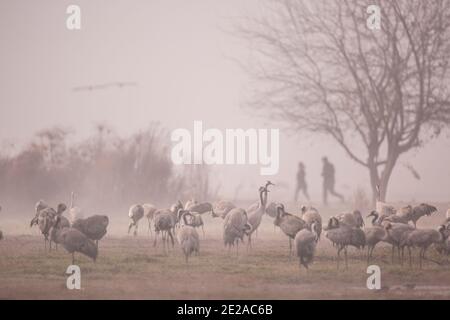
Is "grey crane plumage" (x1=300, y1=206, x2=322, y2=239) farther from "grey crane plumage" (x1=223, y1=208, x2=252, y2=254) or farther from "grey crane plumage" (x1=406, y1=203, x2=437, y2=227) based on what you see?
"grey crane plumage" (x1=406, y1=203, x2=437, y2=227)

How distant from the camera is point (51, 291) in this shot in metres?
12.1

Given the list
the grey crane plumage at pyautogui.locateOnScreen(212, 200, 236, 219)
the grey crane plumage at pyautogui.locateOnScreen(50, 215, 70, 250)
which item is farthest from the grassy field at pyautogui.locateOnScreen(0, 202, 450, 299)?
the grey crane plumage at pyautogui.locateOnScreen(212, 200, 236, 219)

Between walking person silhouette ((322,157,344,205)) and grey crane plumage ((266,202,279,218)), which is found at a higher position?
walking person silhouette ((322,157,344,205))

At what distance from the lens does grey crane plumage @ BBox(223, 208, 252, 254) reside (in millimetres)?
14227

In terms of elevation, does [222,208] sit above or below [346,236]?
above

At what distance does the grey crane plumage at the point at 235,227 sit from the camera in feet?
46.7

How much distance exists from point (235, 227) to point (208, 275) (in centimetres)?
161

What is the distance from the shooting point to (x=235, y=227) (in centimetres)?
1428

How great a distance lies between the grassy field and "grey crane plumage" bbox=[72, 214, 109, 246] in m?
0.39

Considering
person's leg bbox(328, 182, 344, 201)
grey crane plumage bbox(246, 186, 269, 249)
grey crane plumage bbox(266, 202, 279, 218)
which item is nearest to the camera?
grey crane plumage bbox(246, 186, 269, 249)

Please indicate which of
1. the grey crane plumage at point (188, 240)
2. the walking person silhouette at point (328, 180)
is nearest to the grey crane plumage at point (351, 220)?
the grey crane plumage at point (188, 240)

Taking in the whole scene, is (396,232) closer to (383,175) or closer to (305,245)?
(305,245)

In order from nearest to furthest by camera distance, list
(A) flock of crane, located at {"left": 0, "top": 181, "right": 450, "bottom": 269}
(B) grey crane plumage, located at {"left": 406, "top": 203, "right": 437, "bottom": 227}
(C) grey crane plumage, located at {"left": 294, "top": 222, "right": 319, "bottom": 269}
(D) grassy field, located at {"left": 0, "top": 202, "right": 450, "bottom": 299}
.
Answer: (D) grassy field, located at {"left": 0, "top": 202, "right": 450, "bottom": 299}
(C) grey crane plumage, located at {"left": 294, "top": 222, "right": 319, "bottom": 269}
(A) flock of crane, located at {"left": 0, "top": 181, "right": 450, "bottom": 269}
(B) grey crane plumage, located at {"left": 406, "top": 203, "right": 437, "bottom": 227}

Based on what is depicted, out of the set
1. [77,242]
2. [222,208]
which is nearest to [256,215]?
[222,208]
